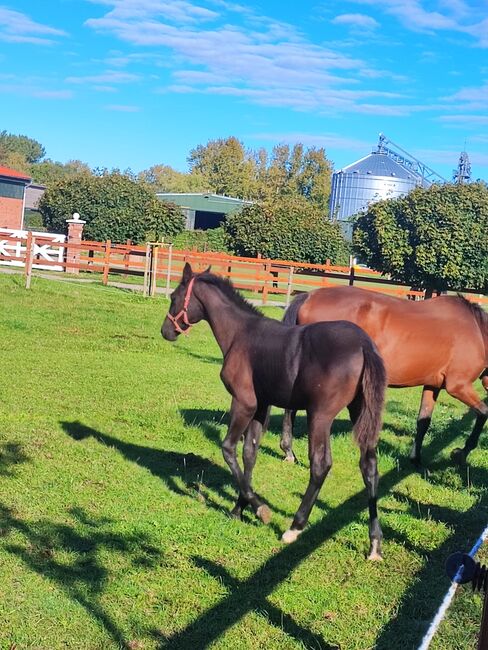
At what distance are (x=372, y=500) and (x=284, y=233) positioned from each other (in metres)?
30.8

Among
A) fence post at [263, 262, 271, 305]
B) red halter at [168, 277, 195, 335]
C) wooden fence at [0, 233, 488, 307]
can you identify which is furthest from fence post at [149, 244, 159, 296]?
red halter at [168, 277, 195, 335]

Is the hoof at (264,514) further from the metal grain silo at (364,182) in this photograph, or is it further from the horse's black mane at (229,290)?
the metal grain silo at (364,182)

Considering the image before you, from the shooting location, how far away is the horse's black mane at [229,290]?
6.14 metres

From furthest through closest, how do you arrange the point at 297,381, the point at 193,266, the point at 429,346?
the point at 193,266 < the point at 429,346 < the point at 297,381

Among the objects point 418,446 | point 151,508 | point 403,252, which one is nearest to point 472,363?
point 418,446

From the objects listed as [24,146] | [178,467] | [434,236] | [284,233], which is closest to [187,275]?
[178,467]

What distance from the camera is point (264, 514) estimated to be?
5523 millimetres

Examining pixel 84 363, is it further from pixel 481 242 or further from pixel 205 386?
pixel 481 242

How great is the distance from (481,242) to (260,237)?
12.4 meters

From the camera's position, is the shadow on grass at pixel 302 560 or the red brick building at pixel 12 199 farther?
the red brick building at pixel 12 199

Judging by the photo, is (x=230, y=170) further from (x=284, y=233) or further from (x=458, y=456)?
(x=458, y=456)

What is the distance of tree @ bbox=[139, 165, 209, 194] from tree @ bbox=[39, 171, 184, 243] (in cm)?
4223

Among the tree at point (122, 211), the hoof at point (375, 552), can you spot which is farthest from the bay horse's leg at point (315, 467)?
the tree at point (122, 211)

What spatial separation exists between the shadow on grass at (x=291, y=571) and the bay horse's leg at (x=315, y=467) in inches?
4.8
